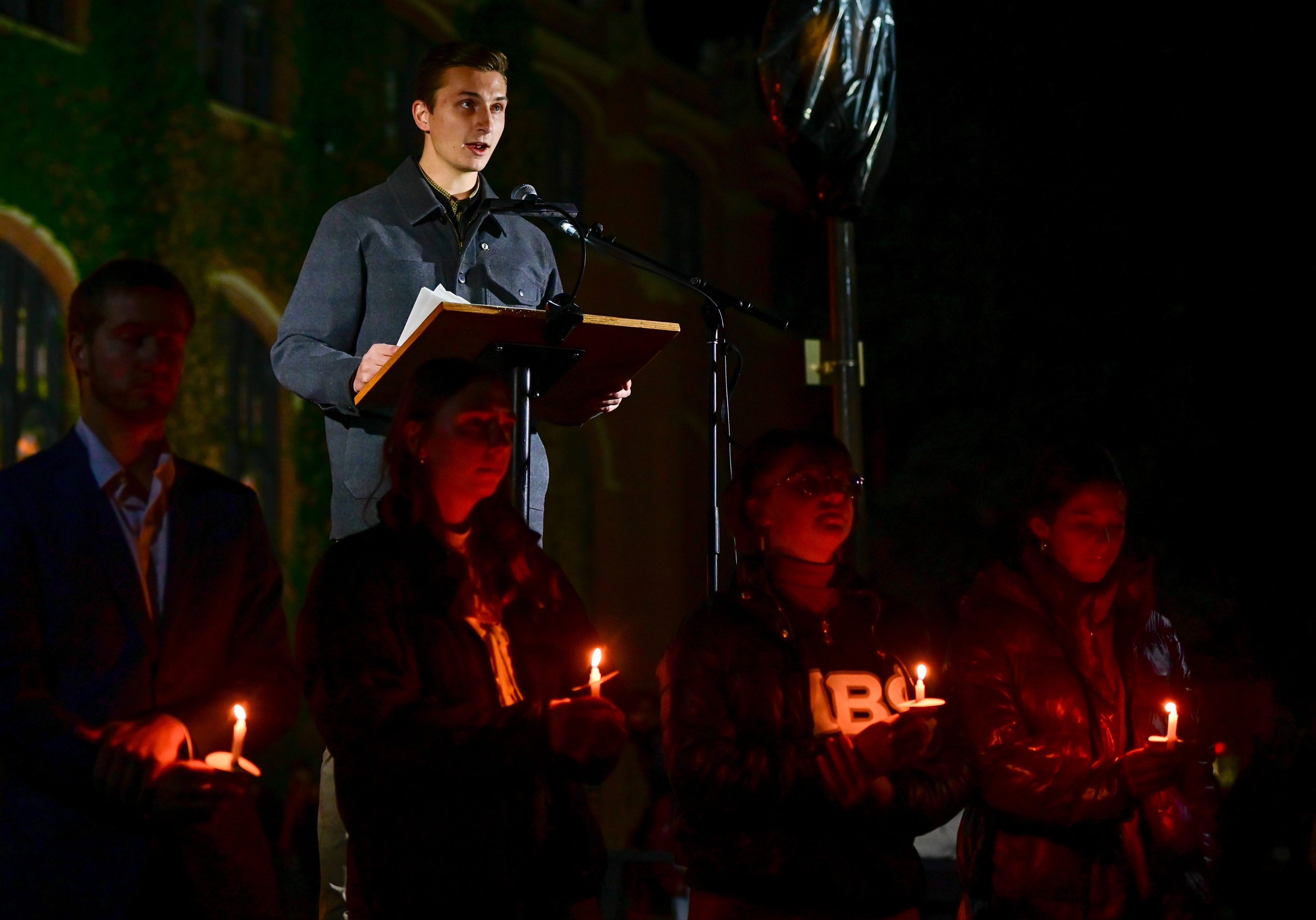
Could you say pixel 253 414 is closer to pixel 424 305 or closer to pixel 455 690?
pixel 424 305

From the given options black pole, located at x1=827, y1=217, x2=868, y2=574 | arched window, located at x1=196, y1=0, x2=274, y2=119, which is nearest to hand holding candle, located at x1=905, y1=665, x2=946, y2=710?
black pole, located at x1=827, y1=217, x2=868, y2=574

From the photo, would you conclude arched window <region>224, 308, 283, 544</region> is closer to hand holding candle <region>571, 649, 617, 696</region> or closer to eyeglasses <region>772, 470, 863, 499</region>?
eyeglasses <region>772, 470, 863, 499</region>

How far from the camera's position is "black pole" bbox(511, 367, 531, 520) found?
12.2ft

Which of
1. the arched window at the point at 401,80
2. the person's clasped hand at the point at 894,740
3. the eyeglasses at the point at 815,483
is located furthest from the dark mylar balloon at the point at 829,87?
the arched window at the point at 401,80

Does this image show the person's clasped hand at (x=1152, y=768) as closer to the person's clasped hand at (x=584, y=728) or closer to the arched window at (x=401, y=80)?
the person's clasped hand at (x=584, y=728)

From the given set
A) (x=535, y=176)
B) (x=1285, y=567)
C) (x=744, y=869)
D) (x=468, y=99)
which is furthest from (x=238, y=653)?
(x=535, y=176)

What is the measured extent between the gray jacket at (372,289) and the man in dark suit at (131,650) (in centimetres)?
94

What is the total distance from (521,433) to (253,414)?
11.8 metres

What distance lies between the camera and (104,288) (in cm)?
293

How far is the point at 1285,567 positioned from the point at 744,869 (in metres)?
5.93

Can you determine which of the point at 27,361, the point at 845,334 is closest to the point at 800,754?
the point at 845,334

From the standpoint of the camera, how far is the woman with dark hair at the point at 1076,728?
3.73m

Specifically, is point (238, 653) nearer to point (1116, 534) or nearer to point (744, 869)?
point (744, 869)

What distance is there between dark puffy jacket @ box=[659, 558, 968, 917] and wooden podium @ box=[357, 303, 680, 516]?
671mm
